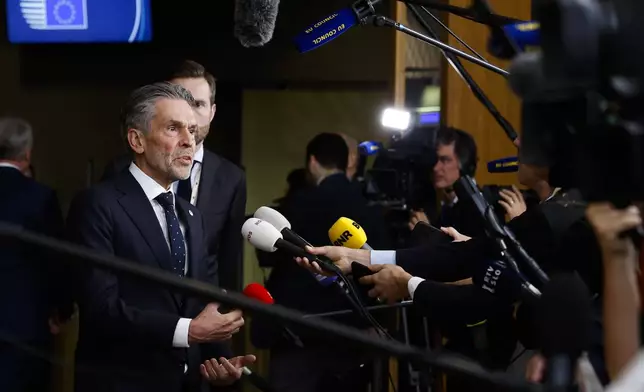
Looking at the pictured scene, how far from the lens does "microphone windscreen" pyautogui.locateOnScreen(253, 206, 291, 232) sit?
7.90 ft

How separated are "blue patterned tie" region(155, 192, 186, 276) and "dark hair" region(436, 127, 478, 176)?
176 cm

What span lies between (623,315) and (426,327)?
85.1 inches

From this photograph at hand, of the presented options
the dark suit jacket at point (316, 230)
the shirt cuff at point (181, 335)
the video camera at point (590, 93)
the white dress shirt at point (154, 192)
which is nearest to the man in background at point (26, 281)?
the dark suit jacket at point (316, 230)

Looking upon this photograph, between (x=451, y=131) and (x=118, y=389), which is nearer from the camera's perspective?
(x=118, y=389)

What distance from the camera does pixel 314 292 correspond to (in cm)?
334

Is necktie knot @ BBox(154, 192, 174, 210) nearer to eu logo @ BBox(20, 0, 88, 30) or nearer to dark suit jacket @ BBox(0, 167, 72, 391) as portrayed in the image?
dark suit jacket @ BBox(0, 167, 72, 391)

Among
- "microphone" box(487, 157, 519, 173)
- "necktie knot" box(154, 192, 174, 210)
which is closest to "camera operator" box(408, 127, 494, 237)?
"microphone" box(487, 157, 519, 173)

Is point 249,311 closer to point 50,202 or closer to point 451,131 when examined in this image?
point 50,202

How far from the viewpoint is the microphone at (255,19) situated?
2322mm

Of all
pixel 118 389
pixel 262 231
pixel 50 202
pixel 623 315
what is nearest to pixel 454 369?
pixel 623 315

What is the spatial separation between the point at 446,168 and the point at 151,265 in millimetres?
2010

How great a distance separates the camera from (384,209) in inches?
165

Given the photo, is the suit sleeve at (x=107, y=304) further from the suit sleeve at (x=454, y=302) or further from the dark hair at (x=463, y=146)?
the dark hair at (x=463, y=146)

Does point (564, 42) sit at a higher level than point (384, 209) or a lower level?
higher
